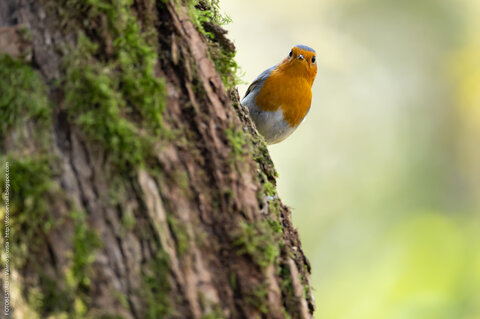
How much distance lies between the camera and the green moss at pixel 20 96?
1343mm

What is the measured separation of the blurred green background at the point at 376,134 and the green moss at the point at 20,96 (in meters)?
5.61

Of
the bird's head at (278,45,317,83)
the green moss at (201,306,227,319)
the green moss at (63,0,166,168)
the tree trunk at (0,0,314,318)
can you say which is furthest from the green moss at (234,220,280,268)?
the bird's head at (278,45,317,83)

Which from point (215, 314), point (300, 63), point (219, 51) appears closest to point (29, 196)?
point (215, 314)

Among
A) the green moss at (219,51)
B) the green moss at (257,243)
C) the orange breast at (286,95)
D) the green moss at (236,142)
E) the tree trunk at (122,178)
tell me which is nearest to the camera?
the tree trunk at (122,178)

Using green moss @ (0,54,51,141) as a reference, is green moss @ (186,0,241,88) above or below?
above

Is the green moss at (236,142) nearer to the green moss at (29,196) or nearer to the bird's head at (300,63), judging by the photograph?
the green moss at (29,196)

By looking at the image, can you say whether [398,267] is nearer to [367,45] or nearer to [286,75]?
[286,75]

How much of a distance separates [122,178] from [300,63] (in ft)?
10.8

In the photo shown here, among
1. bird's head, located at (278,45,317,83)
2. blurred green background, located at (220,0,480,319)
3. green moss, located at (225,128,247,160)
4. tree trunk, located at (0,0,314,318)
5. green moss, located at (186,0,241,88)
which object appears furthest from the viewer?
blurred green background, located at (220,0,480,319)

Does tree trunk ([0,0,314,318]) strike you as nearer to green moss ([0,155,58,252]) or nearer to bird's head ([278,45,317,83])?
green moss ([0,155,58,252])

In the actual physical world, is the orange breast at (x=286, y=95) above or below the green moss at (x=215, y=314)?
above

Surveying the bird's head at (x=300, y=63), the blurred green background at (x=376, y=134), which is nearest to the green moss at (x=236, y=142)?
the bird's head at (x=300, y=63)

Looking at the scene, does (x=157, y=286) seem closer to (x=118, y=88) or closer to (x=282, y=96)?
(x=118, y=88)

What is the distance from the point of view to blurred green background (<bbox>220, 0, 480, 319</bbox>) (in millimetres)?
6910
